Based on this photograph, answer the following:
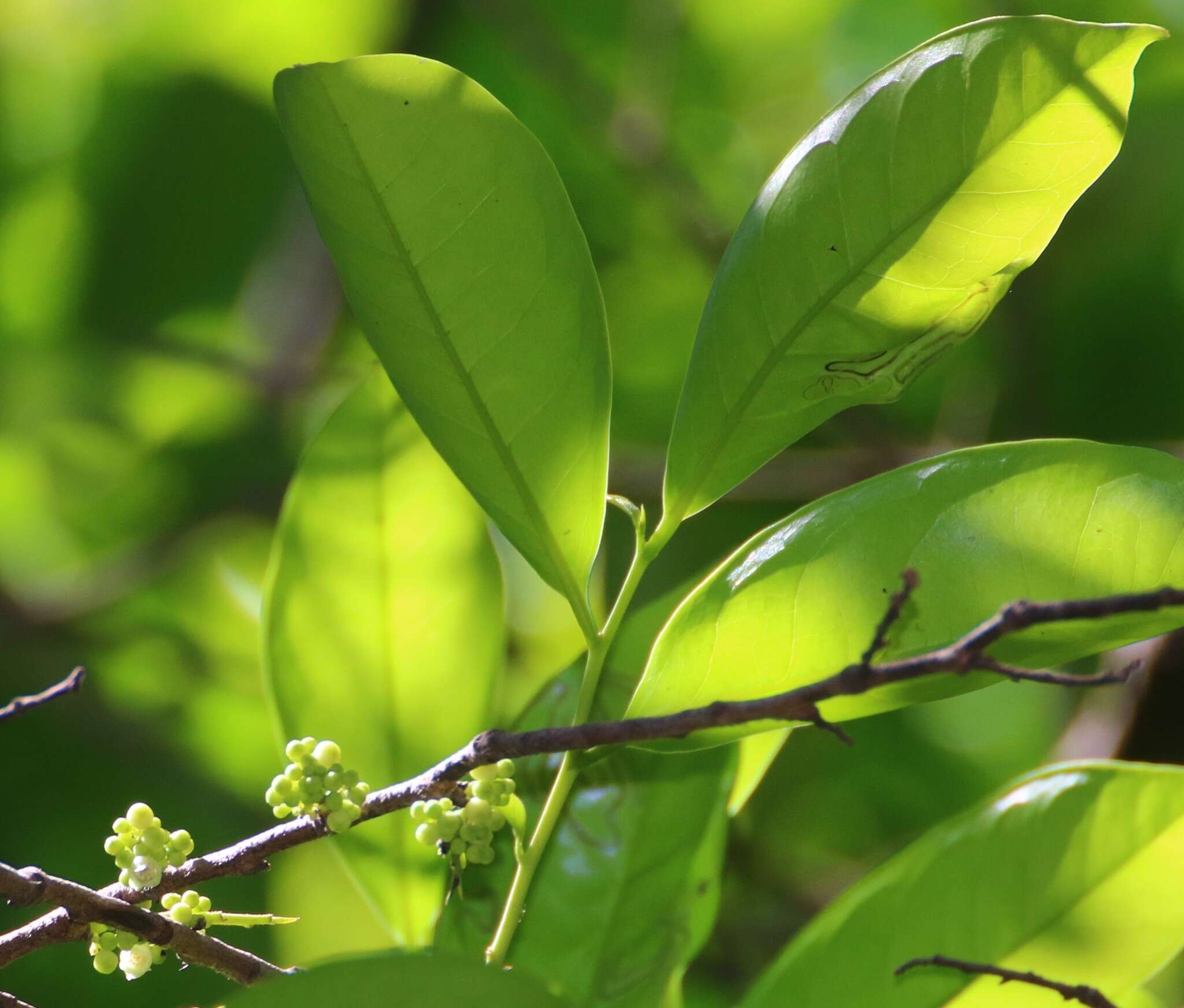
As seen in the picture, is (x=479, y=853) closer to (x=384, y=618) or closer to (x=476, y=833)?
(x=476, y=833)

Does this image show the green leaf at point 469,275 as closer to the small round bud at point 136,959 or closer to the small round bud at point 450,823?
the small round bud at point 450,823

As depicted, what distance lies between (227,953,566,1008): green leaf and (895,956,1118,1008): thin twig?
28cm

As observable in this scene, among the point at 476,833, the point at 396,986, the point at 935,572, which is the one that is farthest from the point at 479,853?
the point at 935,572

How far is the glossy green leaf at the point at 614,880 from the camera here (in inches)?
26.6

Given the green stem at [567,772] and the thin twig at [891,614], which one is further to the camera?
the green stem at [567,772]

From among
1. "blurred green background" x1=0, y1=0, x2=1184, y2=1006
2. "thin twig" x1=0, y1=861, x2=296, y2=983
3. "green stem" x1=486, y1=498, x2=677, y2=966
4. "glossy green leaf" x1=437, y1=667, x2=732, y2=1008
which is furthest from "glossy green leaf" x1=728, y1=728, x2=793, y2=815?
"blurred green background" x1=0, y1=0, x2=1184, y2=1006

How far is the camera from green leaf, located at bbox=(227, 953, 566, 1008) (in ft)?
1.21

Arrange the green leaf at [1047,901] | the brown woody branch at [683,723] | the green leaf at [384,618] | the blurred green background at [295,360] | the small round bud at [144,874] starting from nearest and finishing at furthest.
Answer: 1. the brown woody branch at [683,723]
2. the small round bud at [144,874]
3. the green leaf at [1047,901]
4. the green leaf at [384,618]
5. the blurred green background at [295,360]

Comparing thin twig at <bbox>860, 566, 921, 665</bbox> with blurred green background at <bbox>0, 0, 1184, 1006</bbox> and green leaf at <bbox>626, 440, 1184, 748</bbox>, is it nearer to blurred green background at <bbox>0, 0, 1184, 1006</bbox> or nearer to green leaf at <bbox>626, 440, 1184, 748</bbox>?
green leaf at <bbox>626, 440, 1184, 748</bbox>

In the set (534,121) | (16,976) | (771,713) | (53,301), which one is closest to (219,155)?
(53,301)

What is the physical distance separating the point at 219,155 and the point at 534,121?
1.70 ft

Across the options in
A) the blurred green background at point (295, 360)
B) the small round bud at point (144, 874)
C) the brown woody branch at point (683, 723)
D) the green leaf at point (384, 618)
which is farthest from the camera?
the blurred green background at point (295, 360)

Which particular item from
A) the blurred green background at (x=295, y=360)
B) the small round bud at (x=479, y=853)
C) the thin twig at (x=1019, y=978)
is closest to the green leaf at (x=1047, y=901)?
the thin twig at (x=1019, y=978)

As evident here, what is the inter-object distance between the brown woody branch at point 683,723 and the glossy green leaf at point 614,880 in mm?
251
